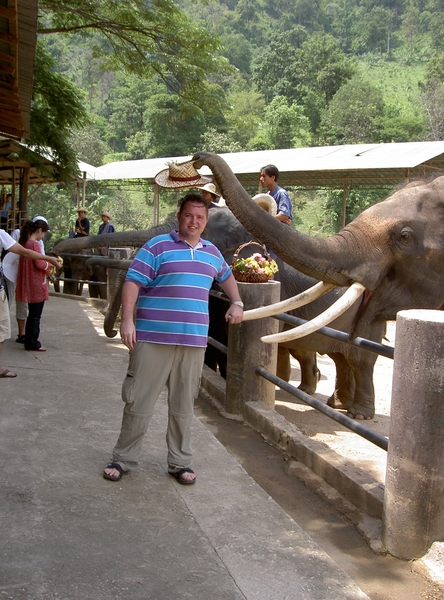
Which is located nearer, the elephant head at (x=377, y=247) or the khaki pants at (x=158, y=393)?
the khaki pants at (x=158, y=393)

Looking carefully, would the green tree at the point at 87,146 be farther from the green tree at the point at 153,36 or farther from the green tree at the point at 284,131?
the green tree at the point at 153,36

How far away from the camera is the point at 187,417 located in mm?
3912

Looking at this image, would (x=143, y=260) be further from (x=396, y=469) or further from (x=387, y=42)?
(x=387, y=42)

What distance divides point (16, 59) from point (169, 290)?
3.48 meters

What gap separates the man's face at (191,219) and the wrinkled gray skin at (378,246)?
0.63ft

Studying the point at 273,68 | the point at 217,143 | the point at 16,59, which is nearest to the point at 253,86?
the point at 273,68

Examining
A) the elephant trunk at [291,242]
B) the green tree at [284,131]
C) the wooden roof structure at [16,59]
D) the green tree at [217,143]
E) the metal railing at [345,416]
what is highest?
the green tree at [284,131]

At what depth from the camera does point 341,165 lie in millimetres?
17141

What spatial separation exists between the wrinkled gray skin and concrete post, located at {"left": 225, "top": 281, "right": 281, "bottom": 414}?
1.43 m

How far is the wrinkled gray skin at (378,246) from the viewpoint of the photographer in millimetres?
3875

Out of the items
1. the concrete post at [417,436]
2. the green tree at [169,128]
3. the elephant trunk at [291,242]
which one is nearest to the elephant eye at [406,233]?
the elephant trunk at [291,242]

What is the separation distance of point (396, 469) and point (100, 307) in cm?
940

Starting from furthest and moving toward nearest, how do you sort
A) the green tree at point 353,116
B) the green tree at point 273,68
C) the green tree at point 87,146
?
the green tree at point 273,68 → the green tree at point 353,116 → the green tree at point 87,146

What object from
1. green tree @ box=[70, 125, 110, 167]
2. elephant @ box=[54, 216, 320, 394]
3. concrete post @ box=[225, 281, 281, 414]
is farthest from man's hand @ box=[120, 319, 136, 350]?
green tree @ box=[70, 125, 110, 167]
